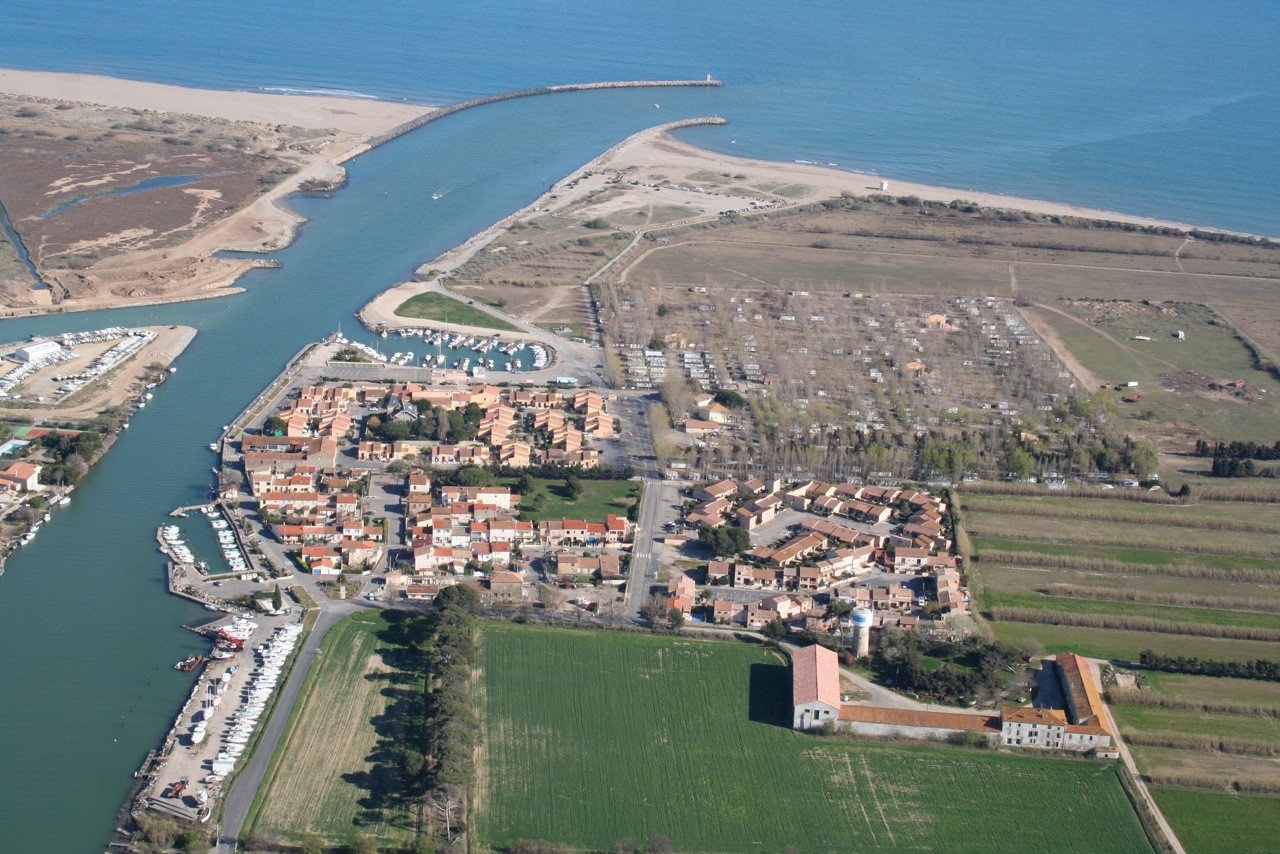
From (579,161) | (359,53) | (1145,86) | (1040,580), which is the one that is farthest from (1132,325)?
(359,53)

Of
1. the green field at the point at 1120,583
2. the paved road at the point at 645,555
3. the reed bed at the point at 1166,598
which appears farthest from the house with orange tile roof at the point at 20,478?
the reed bed at the point at 1166,598

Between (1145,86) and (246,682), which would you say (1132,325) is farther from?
(1145,86)

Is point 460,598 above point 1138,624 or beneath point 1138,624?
above

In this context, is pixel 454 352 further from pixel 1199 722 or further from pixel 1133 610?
pixel 1199 722

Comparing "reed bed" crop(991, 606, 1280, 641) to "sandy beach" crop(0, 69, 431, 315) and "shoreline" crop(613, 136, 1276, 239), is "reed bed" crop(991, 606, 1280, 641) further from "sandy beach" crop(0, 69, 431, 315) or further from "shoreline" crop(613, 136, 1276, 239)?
"shoreline" crop(613, 136, 1276, 239)

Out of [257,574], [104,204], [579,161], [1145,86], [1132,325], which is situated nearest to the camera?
A: [257,574]

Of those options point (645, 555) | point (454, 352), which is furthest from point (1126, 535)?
point (454, 352)
